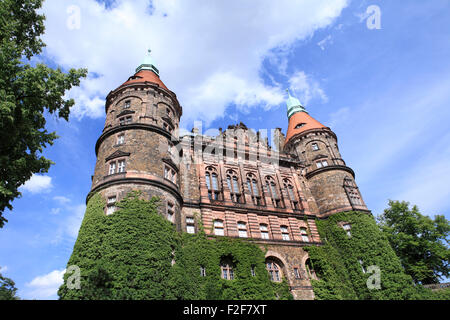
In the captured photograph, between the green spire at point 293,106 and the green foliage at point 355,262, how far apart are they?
2076 cm

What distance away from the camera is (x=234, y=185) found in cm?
2905

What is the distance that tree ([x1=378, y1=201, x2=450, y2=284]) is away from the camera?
104 ft

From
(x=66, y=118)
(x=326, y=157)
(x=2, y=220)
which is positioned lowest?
(x=2, y=220)

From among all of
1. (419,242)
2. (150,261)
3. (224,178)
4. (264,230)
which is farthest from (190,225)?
(419,242)

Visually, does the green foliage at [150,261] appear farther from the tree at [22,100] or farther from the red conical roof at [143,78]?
the red conical roof at [143,78]

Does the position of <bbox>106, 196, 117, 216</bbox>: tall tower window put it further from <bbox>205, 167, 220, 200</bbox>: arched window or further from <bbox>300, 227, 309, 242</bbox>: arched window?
<bbox>300, 227, 309, 242</bbox>: arched window

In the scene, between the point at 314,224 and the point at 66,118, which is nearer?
the point at 66,118

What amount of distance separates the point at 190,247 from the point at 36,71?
597 inches

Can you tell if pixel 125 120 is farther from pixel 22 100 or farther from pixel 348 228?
pixel 348 228

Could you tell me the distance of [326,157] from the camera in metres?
35.2

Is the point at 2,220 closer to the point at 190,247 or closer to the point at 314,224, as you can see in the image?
the point at 190,247
